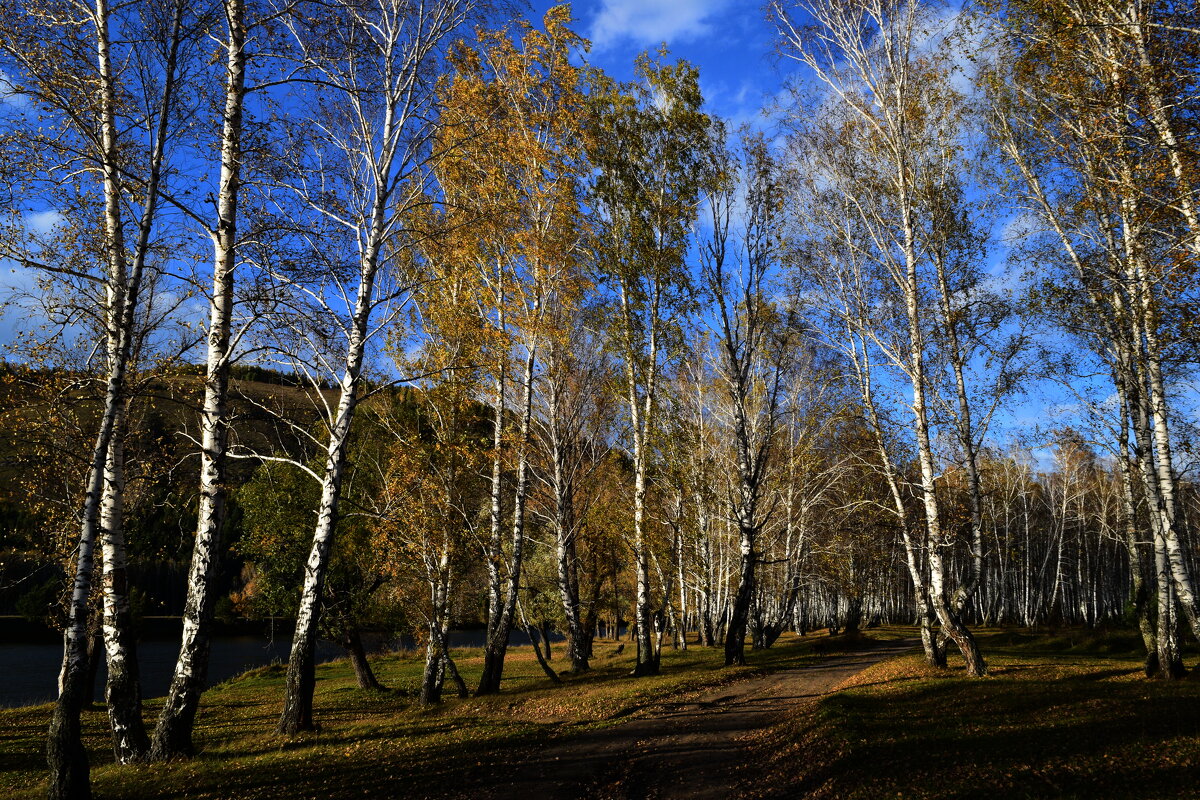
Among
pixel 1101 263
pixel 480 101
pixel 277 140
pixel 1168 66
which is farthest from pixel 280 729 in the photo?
pixel 1101 263

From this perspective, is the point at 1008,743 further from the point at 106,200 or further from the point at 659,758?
the point at 106,200

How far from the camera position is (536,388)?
18.9 metres

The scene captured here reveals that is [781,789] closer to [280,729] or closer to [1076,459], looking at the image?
[280,729]

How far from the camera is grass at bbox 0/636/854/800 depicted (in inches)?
326

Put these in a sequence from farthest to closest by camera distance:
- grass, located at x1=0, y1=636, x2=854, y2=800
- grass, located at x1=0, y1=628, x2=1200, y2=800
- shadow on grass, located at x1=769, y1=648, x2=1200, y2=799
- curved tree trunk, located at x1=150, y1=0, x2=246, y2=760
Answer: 1. curved tree trunk, located at x1=150, y1=0, x2=246, y2=760
2. grass, located at x1=0, y1=636, x2=854, y2=800
3. grass, located at x1=0, y1=628, x2=1200, y2=800
4. shadow on grass, located at x1=769, y1=648, x2=1200, y2=799

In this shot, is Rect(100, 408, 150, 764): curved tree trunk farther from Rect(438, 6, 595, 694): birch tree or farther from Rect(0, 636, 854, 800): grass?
Rect(438, 6, 595, 694): birch tree

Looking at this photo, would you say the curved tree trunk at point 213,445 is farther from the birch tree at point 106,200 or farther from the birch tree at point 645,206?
the birch tree at point 645,206

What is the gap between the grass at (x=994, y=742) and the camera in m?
7.01

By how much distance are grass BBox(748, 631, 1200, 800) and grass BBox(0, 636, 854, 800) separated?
4.00 meters

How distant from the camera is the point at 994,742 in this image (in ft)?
28.2

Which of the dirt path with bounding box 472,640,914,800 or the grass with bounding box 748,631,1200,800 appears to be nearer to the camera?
the grass with bounding box 748,631,1200,800

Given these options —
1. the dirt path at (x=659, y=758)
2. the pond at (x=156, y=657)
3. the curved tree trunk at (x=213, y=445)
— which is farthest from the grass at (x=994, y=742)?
the pond at (x=156, y=657)

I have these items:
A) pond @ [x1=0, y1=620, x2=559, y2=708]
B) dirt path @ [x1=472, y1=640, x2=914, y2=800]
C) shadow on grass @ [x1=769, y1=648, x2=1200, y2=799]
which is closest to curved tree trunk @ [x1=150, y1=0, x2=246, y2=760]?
dirt path @ [x1=472, y1=640, x2=914, y2=800]

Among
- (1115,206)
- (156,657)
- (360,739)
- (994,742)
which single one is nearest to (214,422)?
(360,739)
